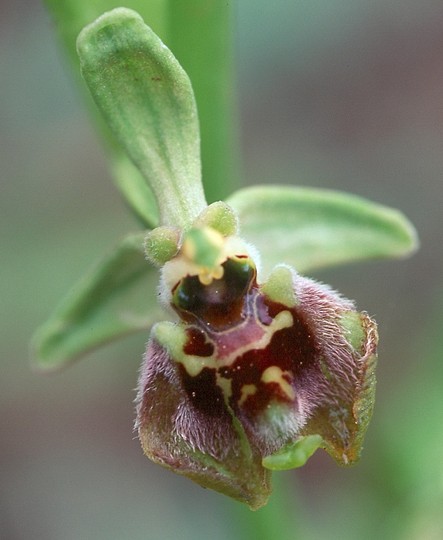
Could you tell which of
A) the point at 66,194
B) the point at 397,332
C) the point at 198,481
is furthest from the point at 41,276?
the point at 198,481

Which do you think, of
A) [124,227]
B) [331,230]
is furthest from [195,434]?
[124,227]

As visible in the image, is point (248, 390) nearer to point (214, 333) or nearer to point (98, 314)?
point (214, 333)

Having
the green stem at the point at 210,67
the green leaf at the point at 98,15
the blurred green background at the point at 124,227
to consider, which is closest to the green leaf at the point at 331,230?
the green stem at the point at 210,67

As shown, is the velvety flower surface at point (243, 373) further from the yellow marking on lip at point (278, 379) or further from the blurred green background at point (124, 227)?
the blurred green background at point (124, 227)

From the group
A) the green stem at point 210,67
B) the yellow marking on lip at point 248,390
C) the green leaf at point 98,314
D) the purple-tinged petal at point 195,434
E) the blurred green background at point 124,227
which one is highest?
the green stem at point 210,67

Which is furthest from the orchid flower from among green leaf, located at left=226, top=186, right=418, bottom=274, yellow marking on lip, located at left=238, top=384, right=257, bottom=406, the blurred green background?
the blurred green background

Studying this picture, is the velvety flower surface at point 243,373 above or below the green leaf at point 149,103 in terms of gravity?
below

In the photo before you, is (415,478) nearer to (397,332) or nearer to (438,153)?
(397,332)
